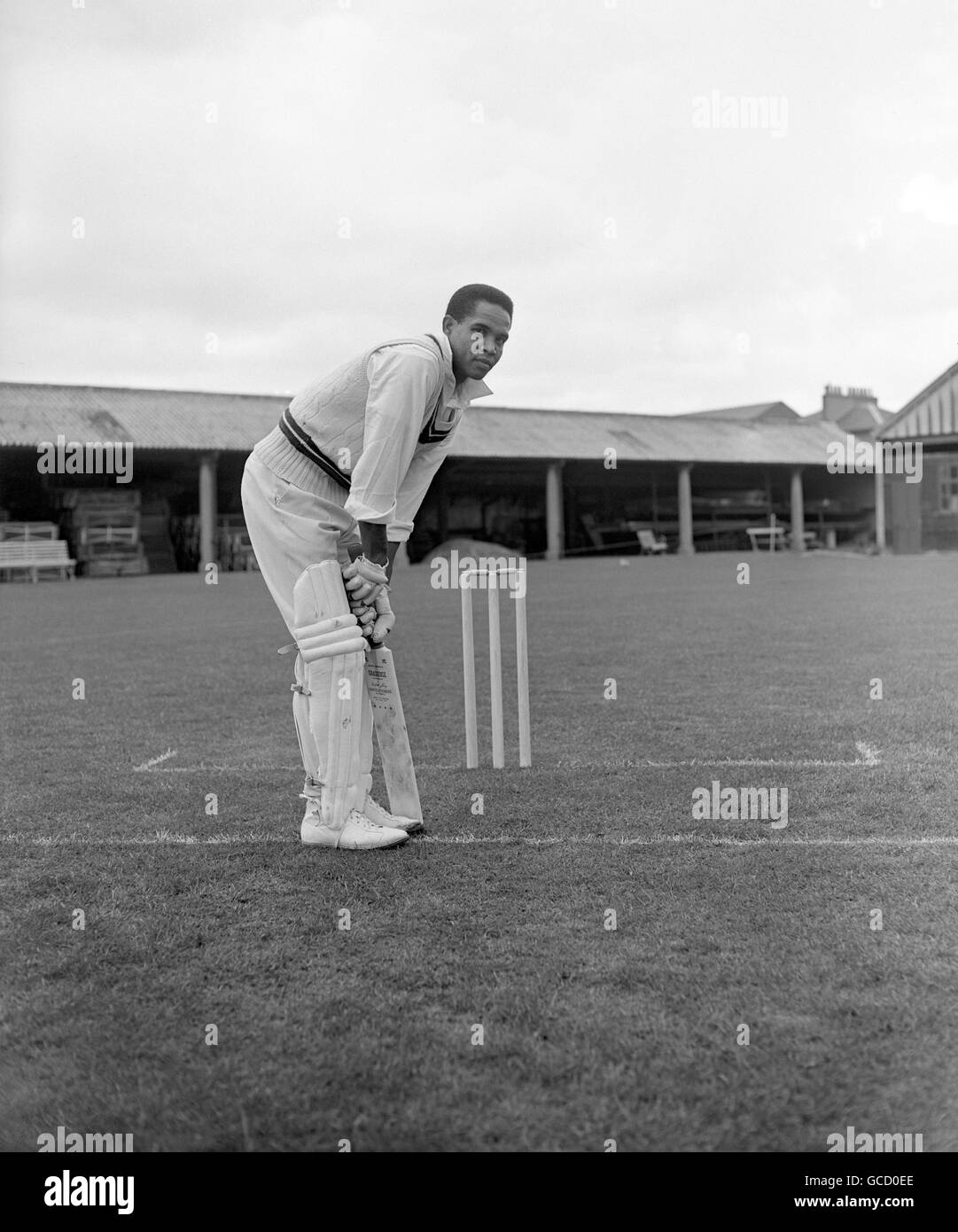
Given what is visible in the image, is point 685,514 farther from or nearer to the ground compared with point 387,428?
farther from the ground

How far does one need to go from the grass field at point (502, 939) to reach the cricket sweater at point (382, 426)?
128 centimetres

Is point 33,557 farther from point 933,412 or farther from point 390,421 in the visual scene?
point 390,421

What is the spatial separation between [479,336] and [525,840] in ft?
5.91

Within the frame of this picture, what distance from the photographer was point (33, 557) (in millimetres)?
29344

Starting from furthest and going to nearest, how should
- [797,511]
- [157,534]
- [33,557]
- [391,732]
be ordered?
1. [797,511]
2. [157,534]
3. [33,557]
4. [391,732]

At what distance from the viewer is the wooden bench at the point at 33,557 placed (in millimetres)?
28766

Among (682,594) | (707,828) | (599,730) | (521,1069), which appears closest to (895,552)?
(682,594)

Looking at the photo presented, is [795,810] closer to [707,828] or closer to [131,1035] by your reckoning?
[707,828]

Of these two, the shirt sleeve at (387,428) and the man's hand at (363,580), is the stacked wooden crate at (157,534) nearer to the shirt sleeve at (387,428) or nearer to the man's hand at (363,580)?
the man's hand at (363,580)

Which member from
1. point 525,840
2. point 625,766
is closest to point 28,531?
point 625,766

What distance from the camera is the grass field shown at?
2.33 m

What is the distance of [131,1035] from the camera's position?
269cm
